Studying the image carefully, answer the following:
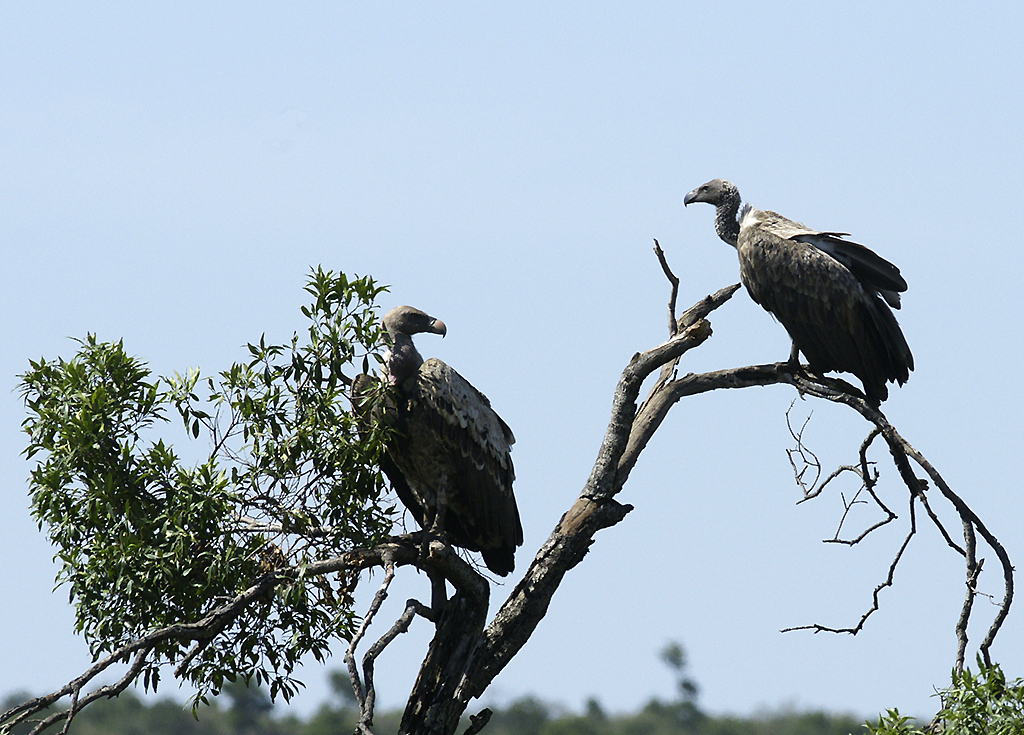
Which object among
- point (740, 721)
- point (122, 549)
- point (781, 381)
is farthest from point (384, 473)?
point (740, 721)

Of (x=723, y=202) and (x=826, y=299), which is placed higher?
(x=723, y=202)

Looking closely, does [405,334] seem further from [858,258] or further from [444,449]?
[858,258]

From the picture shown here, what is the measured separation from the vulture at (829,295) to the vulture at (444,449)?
2.75 meters

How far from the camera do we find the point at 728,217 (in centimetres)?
1123

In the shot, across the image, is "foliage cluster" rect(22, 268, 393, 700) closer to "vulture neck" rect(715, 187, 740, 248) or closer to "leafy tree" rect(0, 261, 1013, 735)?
"leafy tree" rect(0, 261, 1013, 735)

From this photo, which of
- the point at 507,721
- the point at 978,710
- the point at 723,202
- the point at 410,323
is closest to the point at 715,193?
the point at 723,202

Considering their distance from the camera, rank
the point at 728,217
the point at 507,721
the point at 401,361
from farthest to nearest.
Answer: the point at 507,721, the point at 728,217, the point at 401,361

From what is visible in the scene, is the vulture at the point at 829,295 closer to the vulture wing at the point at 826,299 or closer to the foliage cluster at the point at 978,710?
the vulture wing at the point at 826,299

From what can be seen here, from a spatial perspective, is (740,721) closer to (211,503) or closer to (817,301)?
(817,301)

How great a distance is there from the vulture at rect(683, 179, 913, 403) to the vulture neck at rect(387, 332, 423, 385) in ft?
10.8

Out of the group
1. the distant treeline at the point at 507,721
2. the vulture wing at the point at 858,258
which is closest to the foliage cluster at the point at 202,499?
the vulture wing at the point at 858,258

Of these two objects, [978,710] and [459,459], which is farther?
[459,459]

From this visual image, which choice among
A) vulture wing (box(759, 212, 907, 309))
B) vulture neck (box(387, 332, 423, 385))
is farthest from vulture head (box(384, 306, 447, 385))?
vulture wing (box(759, 212, 907, 309))

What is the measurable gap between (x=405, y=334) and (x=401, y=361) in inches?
8.2
